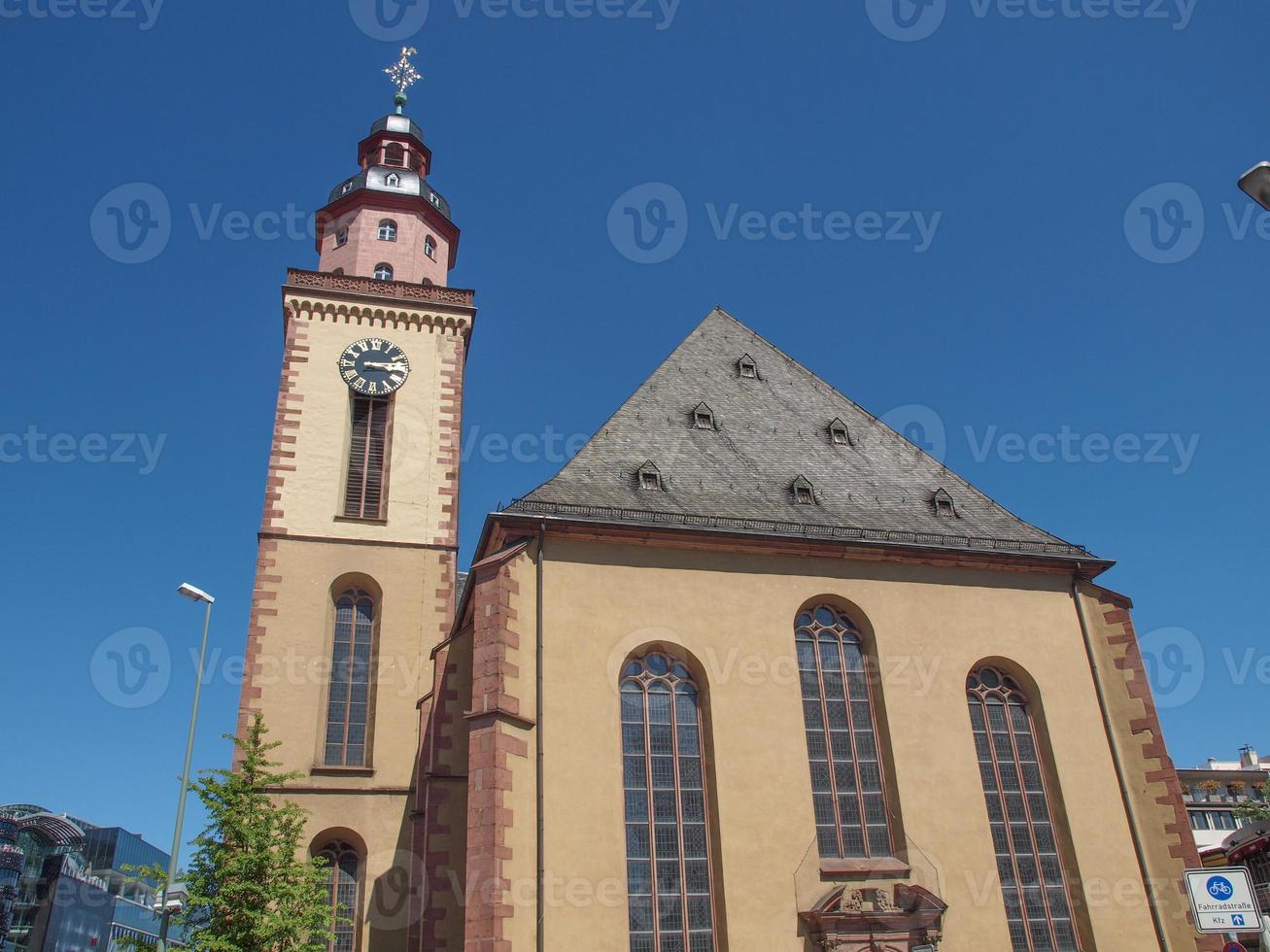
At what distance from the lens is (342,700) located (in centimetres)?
2012

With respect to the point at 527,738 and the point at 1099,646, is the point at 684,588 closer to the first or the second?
the point at 527,738

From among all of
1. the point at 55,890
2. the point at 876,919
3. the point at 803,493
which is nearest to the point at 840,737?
the point at 876,919

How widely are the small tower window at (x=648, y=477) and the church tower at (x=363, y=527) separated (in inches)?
220

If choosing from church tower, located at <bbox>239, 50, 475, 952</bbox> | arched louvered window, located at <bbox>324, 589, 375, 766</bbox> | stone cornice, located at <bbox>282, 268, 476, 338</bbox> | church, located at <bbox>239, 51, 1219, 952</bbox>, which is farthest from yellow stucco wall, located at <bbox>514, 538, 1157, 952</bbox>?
stone cornice, located at <bbox>282, 268, 476, 338</bbox>

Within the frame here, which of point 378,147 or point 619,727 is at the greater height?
point 378,147

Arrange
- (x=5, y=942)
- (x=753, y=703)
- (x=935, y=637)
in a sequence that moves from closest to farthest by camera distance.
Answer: (x=753, y=703) → (x=935, y=637) → (x=5, y=942)

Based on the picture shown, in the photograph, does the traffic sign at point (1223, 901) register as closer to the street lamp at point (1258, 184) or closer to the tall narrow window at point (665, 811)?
the street lamp at point (1258, 184)

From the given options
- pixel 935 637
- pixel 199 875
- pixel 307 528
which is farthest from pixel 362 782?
pixel 935 637

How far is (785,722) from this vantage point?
1639 cm

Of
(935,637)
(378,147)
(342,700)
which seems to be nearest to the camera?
(935,637)

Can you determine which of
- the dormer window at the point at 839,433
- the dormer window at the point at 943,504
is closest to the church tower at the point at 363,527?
the dormer window at the point at 839,433

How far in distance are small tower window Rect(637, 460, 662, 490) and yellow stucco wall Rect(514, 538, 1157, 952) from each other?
1601 mm

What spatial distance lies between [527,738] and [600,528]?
12.2ft

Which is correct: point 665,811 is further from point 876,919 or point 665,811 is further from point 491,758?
point 876,919
